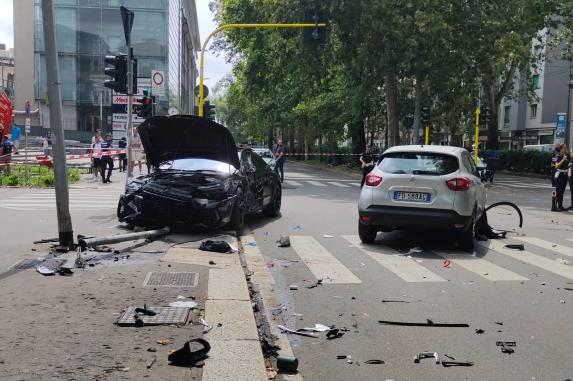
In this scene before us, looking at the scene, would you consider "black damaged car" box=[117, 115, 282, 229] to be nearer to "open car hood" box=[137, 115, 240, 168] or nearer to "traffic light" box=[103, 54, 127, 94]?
"open car hood" box=[137, 115, 240, 168]

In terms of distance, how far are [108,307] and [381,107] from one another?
113 ft

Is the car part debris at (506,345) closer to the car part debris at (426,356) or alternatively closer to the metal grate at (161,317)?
the car part debris at (426,356)

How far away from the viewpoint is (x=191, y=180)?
34.3 ft

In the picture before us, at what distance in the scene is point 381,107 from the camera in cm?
3841

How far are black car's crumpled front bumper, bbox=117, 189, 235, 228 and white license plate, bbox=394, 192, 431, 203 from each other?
110 inches

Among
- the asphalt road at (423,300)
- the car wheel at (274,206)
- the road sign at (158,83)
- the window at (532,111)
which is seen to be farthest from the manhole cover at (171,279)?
the window at (532,111)

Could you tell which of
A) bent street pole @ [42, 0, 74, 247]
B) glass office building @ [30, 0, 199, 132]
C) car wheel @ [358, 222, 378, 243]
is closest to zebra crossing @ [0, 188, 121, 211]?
bent street pole @ [42, 0, 74, 247]

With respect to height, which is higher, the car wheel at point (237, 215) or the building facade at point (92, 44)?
the building facade at point (92, 44)

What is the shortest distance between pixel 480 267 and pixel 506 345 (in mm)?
3412

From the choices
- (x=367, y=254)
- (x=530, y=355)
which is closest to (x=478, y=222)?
(x=367, y=254)

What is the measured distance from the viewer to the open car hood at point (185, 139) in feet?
35.6

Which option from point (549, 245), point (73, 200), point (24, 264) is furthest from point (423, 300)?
point (73, 200)

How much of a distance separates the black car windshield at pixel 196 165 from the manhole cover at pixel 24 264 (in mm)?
4142

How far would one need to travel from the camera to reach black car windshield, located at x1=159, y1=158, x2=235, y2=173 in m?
11.0
